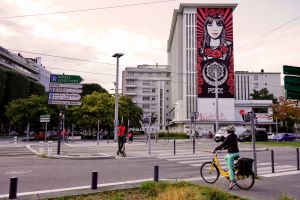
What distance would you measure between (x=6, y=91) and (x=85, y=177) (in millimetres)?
54330

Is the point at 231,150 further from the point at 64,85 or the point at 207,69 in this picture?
the point at 207,69

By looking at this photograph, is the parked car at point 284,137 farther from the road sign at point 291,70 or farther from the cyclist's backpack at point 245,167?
the road sign at point 291,70

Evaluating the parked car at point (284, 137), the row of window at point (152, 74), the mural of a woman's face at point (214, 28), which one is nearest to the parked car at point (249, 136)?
the parked car at point (284, 137)

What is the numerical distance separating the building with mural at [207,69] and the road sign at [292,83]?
64.1m

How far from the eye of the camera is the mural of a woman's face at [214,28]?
73.3 m

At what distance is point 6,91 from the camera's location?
5881 cm

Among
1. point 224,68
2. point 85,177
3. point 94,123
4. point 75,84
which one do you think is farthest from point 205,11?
point 85,177

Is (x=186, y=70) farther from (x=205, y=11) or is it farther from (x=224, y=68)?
(x=205, y=11)

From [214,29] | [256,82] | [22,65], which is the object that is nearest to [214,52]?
[214,29]

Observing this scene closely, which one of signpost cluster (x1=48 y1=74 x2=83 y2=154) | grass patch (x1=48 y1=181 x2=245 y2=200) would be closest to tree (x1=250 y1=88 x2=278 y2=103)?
signpost cluster (x1=48 y1=74 x2=83 y2=154)

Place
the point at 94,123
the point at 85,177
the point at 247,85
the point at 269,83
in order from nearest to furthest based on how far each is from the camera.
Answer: the point at 85,177
the point at 94,123
the point at 269,83
the point at 247,85

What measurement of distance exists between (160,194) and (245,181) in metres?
3.26

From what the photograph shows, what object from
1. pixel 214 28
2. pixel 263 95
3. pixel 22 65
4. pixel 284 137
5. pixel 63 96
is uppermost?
pixel 214 28

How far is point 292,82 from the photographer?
19.8 feet
